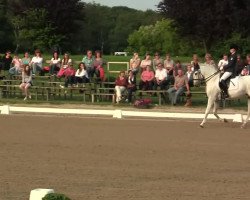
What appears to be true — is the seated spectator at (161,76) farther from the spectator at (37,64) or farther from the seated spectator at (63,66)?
the spectator at (37,64)

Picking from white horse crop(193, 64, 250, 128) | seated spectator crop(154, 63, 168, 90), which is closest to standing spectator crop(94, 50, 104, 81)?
seated spectator crop(154, 63, 168, 90)

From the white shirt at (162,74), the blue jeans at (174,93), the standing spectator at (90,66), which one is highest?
the standing spectator at (90,66)

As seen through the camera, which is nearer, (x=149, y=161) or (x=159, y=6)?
(x=149, y=161)

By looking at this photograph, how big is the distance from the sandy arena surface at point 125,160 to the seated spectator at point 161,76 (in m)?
5.87

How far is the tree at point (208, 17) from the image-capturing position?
122 feet

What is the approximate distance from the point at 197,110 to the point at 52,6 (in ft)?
95.3

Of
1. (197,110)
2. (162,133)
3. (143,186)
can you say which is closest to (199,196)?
(143,186)

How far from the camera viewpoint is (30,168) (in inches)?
401

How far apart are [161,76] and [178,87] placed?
1068 millimetres

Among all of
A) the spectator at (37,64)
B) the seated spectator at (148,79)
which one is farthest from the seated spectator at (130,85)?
the spectator at (37,64)

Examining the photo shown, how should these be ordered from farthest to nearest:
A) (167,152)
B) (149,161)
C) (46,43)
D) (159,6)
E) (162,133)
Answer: (46,43) < (159,6) < (162,133) < (167,152) < (149,161)

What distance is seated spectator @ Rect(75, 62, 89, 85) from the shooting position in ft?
80.9

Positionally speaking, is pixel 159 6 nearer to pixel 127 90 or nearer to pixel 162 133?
pixel 127 90

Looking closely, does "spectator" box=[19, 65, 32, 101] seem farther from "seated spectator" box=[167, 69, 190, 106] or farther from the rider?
the rider
